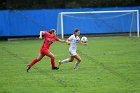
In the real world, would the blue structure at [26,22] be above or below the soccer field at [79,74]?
below

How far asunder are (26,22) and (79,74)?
2546 centimetres

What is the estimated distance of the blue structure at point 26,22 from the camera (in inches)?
1799

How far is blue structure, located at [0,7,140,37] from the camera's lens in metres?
45.7

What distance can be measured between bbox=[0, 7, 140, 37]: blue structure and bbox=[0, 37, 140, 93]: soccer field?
1347 cm

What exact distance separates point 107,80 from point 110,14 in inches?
1123

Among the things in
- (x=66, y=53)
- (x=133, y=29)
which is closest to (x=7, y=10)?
(x=133, y=29)

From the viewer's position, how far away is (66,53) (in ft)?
104

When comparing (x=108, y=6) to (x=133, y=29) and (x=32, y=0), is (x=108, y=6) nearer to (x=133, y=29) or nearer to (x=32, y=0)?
(x=133, y=29)

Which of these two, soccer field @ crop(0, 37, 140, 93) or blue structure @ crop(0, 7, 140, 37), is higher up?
soccer field @ crop(0, 37, 140, 93)

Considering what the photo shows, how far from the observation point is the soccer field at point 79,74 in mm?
17391

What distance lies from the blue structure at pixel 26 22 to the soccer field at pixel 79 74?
1347 centimetres

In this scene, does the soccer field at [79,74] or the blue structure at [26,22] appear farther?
the blue structure at [26,22]

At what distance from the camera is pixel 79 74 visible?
21.1 m

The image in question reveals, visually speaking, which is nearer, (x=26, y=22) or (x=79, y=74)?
(x=79, y=74)
